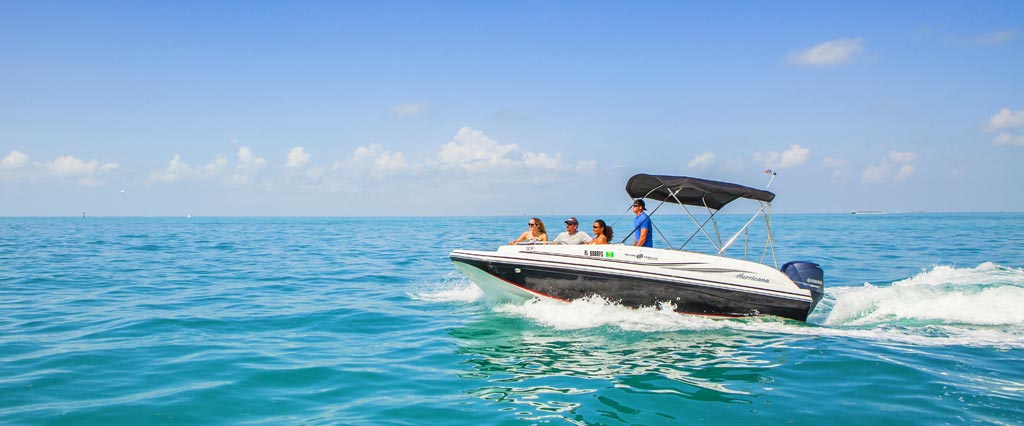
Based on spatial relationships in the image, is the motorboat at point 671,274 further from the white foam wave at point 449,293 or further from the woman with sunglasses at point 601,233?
the white foam wave at point 449,293

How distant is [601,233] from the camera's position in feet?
37.6

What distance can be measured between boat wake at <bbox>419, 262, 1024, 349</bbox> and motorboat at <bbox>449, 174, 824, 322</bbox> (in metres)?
0.20

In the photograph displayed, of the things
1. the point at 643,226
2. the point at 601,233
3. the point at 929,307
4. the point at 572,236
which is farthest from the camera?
the point at 572,236

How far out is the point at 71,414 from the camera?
5996 millimetres

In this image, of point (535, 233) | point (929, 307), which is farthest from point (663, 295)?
point (929, 307)

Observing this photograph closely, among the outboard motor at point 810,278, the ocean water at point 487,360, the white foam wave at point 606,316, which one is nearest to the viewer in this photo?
the ocean water at point 487,360

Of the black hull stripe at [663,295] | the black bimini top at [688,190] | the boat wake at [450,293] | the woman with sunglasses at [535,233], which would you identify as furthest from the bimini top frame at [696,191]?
the boat wake at [450,293]

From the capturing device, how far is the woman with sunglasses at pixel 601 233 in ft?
37.1

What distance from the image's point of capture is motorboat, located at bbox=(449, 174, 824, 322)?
417 inches

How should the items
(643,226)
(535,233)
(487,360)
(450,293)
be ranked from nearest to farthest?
(487,360)
(643,226)
(535,233)
(450,293)

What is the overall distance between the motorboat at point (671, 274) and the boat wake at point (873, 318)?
201 mm

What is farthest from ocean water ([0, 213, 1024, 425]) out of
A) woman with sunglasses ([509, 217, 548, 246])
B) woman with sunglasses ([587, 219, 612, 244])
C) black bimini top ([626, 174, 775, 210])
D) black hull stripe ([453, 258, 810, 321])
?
black bimini top ([626, 174, 775, 210])

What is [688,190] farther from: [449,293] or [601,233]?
[449,293]

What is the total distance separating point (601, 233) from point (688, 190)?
1.69 meters
